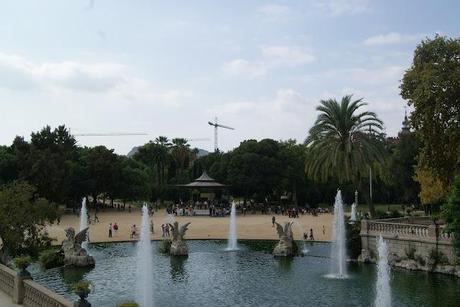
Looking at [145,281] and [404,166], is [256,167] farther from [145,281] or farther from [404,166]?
[145,281]

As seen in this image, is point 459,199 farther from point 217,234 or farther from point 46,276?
point 217,234

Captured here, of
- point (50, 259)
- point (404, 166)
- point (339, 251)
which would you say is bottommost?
point (50, 259)

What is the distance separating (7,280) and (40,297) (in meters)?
3.99

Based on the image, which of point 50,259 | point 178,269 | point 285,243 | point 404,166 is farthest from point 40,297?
point 404,166

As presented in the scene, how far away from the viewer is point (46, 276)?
95.3 feet

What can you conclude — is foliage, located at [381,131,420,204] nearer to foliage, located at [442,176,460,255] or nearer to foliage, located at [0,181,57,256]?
foliage, located at [442,176,460,255]

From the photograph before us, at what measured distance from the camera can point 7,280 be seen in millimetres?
17781

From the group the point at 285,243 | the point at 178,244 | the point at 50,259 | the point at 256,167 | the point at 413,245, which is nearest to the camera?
the point at 413,245

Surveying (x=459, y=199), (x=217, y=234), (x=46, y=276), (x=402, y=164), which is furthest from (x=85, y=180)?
(x=459, y=199)

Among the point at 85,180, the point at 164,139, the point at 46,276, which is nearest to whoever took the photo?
the point at 46,276

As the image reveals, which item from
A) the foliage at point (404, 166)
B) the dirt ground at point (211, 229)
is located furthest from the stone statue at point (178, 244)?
the foliage at point (404, 166)

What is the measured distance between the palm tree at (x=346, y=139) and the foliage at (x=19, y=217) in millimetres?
21442

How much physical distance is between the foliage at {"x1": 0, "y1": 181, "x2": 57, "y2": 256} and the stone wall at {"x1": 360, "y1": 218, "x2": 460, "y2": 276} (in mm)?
18656

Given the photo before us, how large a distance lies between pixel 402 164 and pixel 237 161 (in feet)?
83.5
